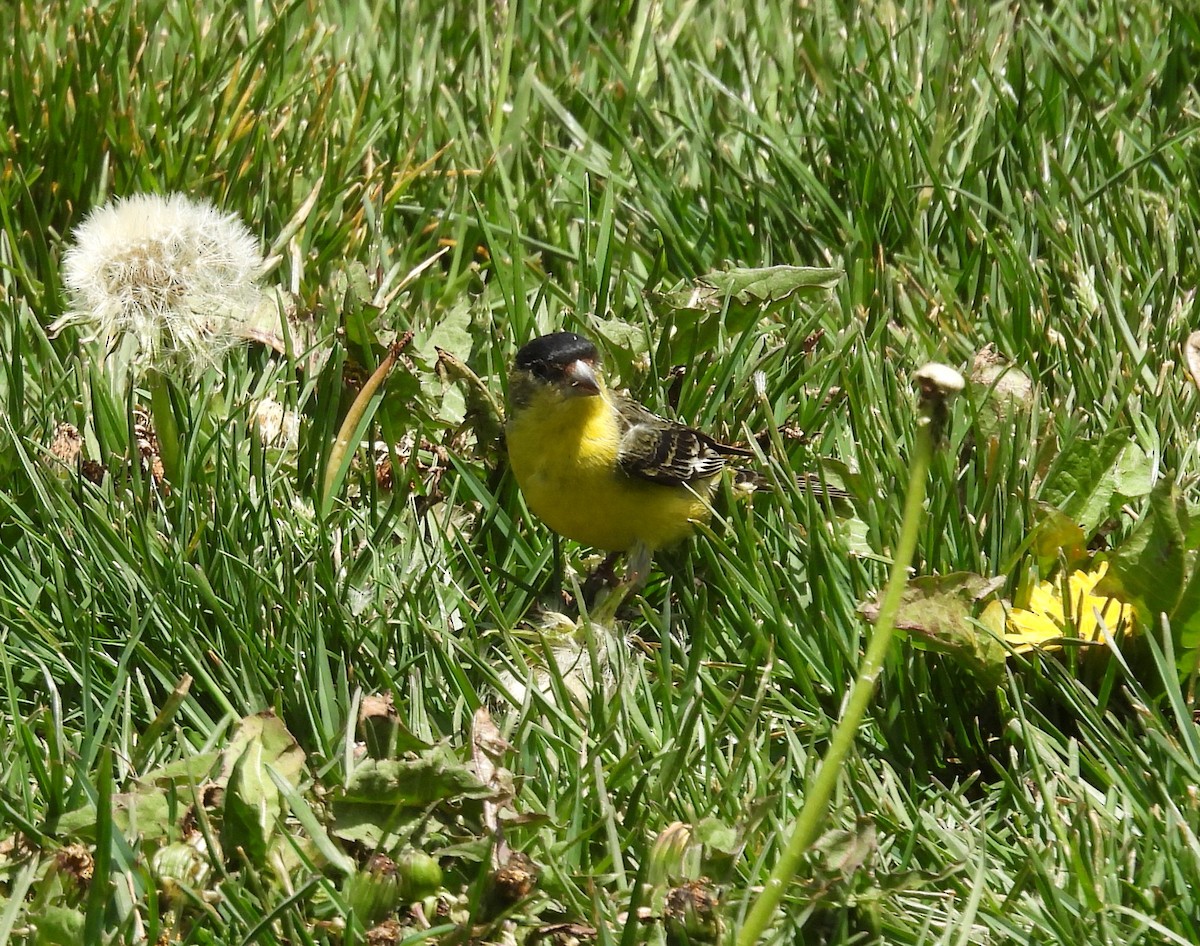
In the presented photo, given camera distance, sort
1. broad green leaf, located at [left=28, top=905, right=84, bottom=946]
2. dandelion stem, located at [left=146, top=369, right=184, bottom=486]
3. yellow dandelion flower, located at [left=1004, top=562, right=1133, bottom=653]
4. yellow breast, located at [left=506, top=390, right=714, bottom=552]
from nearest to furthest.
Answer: broad green leaf, located at [left=28, top=905, right=84, bottom=946] < yellow dandelion flower, located at [left=1004, top=562, right=1133, bottom=653] < dandelion stem, located at [left=146, top=369, right=184, bottom=486] < yellow breast, located at [left=506, top=390, right=714, bottom=552]

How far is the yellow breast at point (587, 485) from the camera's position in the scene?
3.67 meters

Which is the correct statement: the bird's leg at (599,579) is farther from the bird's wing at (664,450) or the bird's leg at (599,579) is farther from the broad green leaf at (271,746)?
the broad green leaf at (271,746)

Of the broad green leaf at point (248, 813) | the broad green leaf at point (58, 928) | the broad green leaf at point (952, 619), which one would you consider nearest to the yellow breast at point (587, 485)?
the broad green leaf at point (952, 619)

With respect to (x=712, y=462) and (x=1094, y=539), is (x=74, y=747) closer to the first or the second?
(x=712, y=462)

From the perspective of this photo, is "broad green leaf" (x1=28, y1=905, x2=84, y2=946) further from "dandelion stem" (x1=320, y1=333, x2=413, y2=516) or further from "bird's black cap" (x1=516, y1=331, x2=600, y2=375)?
"bird's black cap" (x1=516, y1=331, x2=600, y2=375)

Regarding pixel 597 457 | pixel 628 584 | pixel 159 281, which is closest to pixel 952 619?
pixel 628 584

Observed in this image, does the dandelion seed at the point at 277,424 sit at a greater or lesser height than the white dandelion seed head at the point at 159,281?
lesser

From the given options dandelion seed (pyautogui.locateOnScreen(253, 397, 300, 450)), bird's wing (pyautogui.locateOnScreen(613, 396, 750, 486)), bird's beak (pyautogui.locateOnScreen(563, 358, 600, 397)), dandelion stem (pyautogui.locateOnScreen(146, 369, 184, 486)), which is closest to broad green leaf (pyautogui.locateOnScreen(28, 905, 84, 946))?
dandelion stem (pyautogui.locateOnScreen(146, 369, 184, 486))

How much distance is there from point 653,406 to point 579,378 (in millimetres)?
437

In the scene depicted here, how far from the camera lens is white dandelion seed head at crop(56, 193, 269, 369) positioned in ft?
12.7

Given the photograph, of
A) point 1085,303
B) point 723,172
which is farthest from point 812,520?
point 723,172

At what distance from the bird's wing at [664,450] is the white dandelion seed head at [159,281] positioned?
109cm

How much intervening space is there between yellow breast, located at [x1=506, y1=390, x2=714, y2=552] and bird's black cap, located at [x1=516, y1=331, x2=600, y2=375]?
7cm

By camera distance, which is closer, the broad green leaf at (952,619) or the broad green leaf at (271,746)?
the broad green leaf at (271,746)
